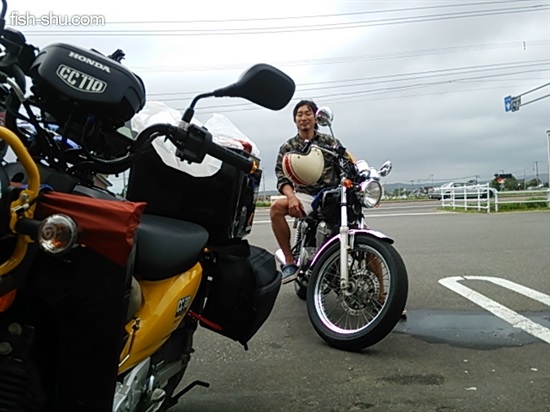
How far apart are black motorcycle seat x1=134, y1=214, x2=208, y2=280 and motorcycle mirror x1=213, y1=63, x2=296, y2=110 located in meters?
0.50

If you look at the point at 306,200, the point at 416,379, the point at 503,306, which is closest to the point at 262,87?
the point at 416,379

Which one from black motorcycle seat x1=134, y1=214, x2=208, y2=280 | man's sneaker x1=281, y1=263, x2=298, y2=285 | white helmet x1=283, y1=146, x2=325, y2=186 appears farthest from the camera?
man's sneaker x1=281, y1=263, x2=298, y2=285

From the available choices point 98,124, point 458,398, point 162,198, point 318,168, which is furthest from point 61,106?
point 318,168

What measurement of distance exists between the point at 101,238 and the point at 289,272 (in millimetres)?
3226

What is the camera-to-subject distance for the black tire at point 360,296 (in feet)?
10.8

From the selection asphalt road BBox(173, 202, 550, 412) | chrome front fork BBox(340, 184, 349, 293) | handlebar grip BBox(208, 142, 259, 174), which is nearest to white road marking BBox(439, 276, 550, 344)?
asphalt road BBox(173, 202, 550, 412)

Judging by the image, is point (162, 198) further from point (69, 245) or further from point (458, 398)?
point (458, 398)

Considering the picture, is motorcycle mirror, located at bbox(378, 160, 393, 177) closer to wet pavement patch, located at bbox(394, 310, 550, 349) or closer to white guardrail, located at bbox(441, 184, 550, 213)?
wet pavement patch, located at bbox(394, 310, 550, 349)

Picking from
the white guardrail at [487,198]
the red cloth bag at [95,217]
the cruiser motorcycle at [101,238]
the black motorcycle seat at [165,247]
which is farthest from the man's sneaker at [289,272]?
the white guardrail at [487,198]

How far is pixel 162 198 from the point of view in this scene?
6.64 ft

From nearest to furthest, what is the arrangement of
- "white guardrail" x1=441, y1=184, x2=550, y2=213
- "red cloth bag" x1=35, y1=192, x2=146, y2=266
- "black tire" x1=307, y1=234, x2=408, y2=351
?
1. "red cloth bag" x1=35, y1=192, x2=146, y2=266
2. "black tire" x1=307, y1=234, x2=408, y2=351
3. "white guardrail" x1=441, y1=184, x2=550, y2=213

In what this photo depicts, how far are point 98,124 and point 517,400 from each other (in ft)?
7.88

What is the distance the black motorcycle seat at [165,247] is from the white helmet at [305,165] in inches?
93.9

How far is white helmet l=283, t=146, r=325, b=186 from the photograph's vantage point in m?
4.21
